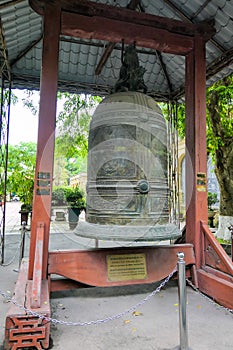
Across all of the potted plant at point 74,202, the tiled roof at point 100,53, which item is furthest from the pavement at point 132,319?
the potted plant at point 74,202

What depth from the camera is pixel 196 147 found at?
12.9 ft

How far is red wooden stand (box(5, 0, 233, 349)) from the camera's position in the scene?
3330mm

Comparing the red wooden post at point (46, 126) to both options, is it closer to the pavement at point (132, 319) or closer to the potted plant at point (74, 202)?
the pavement at point (132, 319)

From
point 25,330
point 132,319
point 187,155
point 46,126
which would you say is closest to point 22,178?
point 46,126

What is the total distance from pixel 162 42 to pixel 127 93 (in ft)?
3.67

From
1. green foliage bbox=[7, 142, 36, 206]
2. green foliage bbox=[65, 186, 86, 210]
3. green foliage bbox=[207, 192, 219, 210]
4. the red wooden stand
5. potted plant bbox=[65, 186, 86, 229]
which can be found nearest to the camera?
the red wooden stand

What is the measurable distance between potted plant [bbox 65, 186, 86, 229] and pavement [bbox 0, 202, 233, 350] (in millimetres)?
7098

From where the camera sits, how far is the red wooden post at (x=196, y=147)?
3869mm

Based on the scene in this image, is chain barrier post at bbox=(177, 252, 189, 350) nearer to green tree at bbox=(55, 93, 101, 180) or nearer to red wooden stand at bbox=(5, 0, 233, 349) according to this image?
red wooden stand at bbox=(5, 0, 233, 349)

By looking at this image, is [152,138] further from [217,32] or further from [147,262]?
[217,32]

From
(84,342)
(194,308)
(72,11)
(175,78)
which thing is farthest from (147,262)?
(175,78)

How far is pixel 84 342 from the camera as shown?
243cm

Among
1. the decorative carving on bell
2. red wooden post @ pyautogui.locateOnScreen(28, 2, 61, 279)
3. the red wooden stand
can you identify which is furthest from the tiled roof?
the decorative carving on bell

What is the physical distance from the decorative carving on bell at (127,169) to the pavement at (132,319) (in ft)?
2.71
